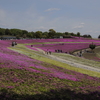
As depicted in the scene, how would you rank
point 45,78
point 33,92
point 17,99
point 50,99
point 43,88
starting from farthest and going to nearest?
point 45,78, point 43,88, point 33,92, point 50,99, point 17,99

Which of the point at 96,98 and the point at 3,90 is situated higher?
the point at 3,90

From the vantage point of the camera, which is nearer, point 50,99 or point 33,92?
point 50,99

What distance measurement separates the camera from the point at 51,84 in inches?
713

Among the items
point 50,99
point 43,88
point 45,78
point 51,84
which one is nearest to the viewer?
point 50,99

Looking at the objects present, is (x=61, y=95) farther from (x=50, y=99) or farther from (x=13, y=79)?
(x=13, y=79)

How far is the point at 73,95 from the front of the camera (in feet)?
50.6

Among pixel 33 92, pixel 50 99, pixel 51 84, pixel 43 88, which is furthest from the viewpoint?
pixel 51 84


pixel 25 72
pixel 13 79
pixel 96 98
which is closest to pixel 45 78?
pixel 25 72

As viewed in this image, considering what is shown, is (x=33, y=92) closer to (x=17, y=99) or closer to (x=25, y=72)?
(x=17, y=99)

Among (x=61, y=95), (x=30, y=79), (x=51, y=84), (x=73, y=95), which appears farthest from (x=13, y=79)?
(x=73, y=95)

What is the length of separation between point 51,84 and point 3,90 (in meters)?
6.66

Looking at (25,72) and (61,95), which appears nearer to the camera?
(61,95)

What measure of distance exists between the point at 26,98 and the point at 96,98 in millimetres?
8028

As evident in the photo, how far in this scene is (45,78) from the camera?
65.2 feet
